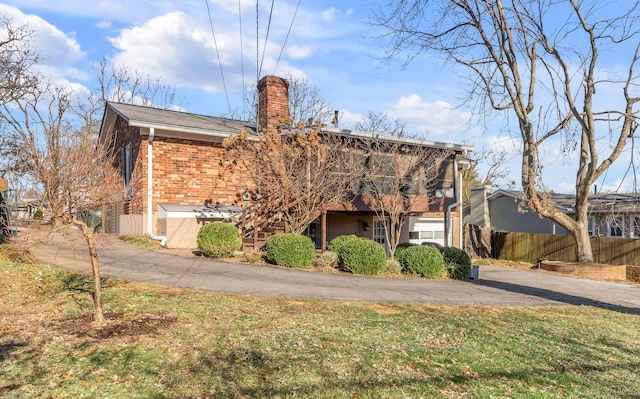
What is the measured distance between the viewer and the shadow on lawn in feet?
31.5

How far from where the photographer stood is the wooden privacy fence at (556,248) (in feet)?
57.8

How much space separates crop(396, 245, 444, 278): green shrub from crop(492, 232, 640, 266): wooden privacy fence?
980 cm

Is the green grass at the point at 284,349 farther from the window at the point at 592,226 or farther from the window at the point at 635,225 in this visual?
the window at the point at 592,226

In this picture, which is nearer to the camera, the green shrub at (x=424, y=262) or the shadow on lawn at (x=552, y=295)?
the shadow on lawn at (x=552, y=295)

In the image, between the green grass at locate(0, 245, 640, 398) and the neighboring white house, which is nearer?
the green grass at locate(0, 245, 640, 398)

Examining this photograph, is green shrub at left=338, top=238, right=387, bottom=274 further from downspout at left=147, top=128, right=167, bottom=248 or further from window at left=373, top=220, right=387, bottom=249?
window at left=373, top=220, right=387, bottom=249

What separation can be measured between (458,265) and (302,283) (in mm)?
5076

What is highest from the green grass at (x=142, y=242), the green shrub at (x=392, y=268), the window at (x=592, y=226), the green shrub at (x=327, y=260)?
the window at (x=592, y=226)

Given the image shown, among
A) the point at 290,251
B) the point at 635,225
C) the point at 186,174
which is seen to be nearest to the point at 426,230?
the point at 635,225

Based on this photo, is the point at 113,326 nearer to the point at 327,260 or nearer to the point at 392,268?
the point at 327,260

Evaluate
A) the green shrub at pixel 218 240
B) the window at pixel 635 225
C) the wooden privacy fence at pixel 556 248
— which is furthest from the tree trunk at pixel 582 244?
the green shrub at pixel 218 240

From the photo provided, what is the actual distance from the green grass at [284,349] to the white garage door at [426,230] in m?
13.6

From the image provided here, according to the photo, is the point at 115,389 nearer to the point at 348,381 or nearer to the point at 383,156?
the point at 348,381

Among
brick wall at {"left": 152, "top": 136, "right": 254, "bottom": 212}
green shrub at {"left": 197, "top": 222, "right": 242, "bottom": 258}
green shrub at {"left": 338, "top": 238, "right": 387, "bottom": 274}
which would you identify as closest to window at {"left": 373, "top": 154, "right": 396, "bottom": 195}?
green shrub at {"left": 338, "top": 238, "right": 387, "bottom": 274}
